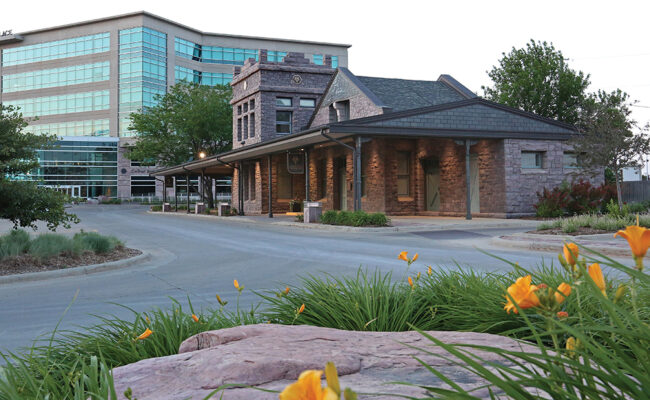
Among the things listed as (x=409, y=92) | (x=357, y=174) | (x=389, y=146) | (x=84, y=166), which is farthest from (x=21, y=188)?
(x=84, y=166)

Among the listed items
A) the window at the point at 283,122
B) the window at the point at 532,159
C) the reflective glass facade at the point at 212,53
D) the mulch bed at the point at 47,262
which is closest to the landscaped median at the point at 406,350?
the mulch bed at the point at 47,262

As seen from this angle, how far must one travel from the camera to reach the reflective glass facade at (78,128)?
6931 centimetres

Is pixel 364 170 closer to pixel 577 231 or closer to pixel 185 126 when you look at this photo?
pixel 577 231

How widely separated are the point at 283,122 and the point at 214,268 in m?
25.8

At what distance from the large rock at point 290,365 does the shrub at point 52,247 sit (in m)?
9.14

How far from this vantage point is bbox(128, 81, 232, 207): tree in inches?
1709

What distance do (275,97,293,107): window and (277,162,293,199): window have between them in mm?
4268

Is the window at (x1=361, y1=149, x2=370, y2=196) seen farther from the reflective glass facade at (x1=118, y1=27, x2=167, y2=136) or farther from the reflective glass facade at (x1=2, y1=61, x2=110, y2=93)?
the reflective glass facade at (x1=2, y1=61, x2=110, y2=93)

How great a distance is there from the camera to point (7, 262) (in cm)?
967

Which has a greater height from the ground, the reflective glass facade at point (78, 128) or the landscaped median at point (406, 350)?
the reflective glass facade at point (78, 128)

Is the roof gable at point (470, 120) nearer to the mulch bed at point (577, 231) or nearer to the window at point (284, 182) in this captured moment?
the mulch bed at point (577, 231)

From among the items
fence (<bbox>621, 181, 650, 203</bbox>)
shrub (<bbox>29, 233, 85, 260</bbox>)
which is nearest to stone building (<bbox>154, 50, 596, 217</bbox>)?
fence (<bbox>621, 181, 650, 203</bbox>)

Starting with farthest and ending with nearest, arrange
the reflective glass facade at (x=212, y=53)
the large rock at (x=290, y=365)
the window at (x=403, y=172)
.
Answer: the reflective glass facade at (x=212, y=53), the window at (x=403, y=172), the large rock at (x=290, y=365)

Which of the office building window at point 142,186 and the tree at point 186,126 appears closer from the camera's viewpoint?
the tree at point 186,126
